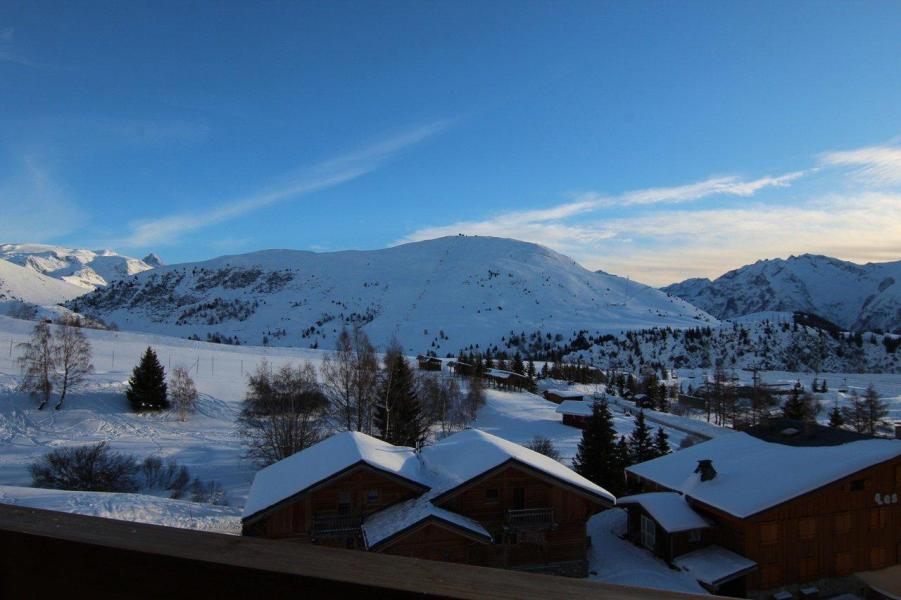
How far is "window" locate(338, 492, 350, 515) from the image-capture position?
60.2 ft

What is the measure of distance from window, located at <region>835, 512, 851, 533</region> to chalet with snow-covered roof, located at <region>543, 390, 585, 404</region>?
4119 cm

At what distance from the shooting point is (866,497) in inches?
749

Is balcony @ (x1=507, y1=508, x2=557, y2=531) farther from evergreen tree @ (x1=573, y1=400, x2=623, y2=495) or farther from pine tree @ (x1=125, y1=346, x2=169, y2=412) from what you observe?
pine tree @ (x1=125, y1=346, x2=169, y2=412)

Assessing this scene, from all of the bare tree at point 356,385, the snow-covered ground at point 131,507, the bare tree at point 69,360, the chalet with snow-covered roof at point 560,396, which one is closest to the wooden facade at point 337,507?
the snow-covered ground at point 131,507

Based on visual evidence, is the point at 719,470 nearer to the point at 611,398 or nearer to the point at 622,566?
the point at 622,566

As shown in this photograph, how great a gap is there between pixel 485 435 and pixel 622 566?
672 centimetres

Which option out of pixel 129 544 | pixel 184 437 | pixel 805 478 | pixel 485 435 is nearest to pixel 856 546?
pixel 805 478

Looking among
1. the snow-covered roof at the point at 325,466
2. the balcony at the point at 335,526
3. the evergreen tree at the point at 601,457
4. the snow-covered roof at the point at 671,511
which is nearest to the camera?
the snow-covered roof at the point at 325,466

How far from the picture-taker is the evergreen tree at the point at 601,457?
A: 27312 millimetres

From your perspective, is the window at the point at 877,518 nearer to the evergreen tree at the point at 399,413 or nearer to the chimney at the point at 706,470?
the chimney at the point at 706,470

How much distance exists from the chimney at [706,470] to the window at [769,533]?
8.58 ft

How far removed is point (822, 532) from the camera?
18.3 m

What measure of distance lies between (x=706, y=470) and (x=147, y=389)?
41.5 meters

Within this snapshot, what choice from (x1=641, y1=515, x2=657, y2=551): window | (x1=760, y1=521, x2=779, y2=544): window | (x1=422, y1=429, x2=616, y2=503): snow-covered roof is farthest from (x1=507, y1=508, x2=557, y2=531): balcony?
(x1=760, y1=521, x2=779, y2=544): window
